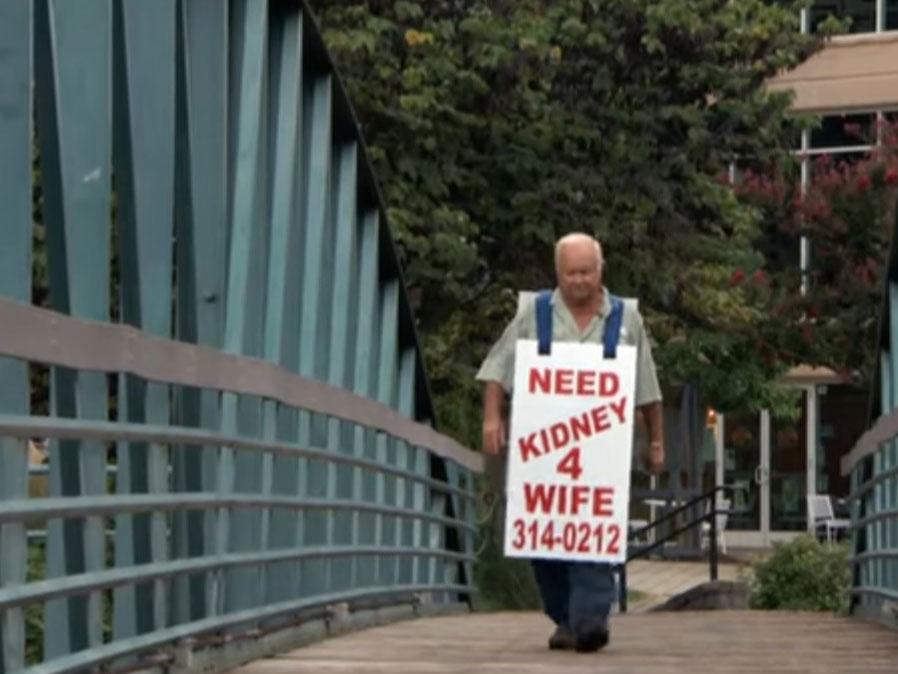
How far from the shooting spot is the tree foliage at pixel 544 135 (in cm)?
1997

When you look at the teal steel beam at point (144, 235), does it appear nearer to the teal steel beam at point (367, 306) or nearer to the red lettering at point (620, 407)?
the red lettering at point (620, 407)

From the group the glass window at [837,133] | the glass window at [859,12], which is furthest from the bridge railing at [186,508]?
the glass window at [859,12]

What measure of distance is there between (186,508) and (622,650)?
9.24 ft

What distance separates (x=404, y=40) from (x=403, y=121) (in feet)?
2.52

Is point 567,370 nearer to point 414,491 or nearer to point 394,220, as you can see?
point 414,491

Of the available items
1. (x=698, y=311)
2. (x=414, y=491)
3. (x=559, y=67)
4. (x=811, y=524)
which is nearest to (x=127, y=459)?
(x=414, y=491)

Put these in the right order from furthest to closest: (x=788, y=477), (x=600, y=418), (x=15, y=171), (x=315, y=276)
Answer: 1. (x=788, y=477)
2. (x=315, y=276)
3. (x=600, y=418)
4. (x=15, y=171)

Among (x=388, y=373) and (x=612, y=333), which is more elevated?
(x=388, y=373)

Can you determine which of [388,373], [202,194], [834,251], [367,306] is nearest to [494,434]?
[202,194]

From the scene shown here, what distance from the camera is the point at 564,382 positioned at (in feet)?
33.0

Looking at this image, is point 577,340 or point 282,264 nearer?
point 577,340

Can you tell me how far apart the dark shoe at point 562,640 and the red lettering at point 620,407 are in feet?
2.73

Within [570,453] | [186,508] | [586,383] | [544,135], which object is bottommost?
[186,508]

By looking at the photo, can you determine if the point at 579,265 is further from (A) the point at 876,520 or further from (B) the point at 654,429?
(A) the point at 876,520
